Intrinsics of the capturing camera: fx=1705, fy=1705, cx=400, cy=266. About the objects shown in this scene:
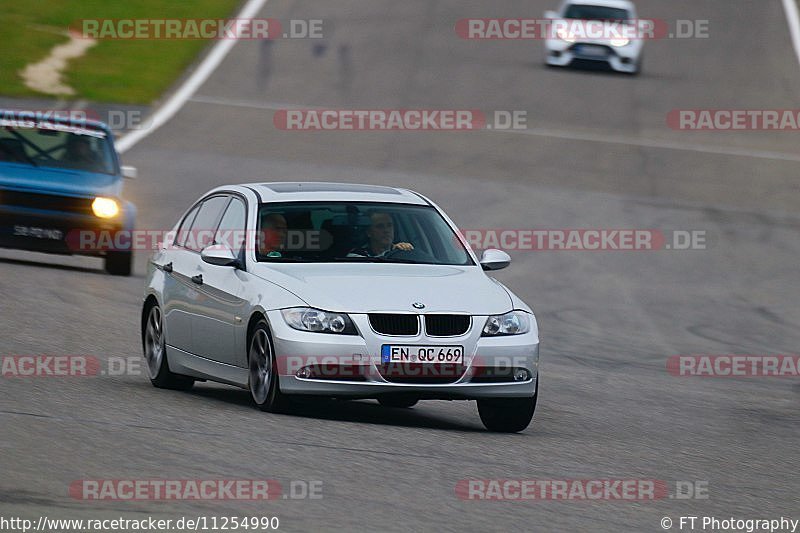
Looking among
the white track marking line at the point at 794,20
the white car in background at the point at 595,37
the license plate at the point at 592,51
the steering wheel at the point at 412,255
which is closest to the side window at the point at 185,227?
the steering wheel at the point at 412,255

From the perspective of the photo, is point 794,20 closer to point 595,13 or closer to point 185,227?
point 595,13

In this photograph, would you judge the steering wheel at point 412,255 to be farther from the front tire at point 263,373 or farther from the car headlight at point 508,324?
the front tire at point 263,373

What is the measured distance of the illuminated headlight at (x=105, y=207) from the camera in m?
19.0

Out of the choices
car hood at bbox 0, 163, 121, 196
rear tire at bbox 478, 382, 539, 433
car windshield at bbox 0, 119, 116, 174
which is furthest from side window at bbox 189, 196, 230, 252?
car windshield at bbox 0, 119, 116, 174

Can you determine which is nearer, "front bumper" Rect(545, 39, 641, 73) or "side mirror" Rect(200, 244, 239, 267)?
"side mirror" Rect(200, 244, 239, 267)

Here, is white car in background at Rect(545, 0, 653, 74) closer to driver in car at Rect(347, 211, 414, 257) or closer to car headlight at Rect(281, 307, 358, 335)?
driver in car at Rect(347, 211, 414, 257)

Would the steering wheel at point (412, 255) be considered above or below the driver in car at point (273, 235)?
below

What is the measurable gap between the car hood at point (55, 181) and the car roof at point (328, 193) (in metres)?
7.77

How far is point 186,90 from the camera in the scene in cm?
3631

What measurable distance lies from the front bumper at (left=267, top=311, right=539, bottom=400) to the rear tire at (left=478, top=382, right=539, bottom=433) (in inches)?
13.0

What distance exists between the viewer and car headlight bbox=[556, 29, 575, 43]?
3991 centimetres

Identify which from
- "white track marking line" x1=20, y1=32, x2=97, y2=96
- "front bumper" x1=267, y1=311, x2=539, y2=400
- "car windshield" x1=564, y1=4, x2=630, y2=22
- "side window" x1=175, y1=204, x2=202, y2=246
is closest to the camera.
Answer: "front bumper" x1=267, y1=311, x2=539, y2=400

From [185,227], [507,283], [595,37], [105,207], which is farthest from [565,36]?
→ [185,227]

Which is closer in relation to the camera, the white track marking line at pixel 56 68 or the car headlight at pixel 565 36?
the white track marking line at pixel 56 68
